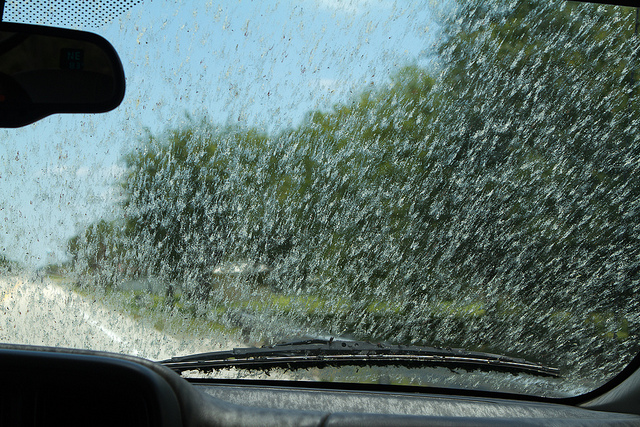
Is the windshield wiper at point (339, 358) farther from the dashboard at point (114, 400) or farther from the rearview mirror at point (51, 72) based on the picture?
the rearview mirror at point (51, 72)

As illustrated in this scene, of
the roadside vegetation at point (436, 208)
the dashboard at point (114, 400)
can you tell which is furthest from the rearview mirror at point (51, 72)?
the roadside vegetation at point (436, 208)

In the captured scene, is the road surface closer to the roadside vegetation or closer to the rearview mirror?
the roadside vegetation

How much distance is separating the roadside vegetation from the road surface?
7.0 inches

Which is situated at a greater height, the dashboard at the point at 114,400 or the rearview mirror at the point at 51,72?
the rearview mirror at the point at 51,72

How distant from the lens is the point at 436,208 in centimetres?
392

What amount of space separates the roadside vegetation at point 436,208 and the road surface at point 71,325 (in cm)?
18

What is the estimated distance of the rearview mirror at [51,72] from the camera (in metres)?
2.41

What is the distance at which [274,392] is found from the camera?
2.86m

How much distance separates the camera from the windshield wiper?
3.05m

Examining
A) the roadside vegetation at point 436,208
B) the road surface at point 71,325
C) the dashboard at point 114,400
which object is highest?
the roadside vegetation at point 436,208

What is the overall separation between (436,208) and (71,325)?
8.38 ft

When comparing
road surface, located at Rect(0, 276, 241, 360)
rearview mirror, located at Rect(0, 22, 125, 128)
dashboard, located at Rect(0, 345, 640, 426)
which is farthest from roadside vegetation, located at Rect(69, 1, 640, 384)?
rearview mirror, located at Rect(0, 22, 125, 128)

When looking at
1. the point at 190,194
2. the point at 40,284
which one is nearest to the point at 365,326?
the point at 190,194

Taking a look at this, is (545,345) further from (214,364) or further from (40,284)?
(40,284)
